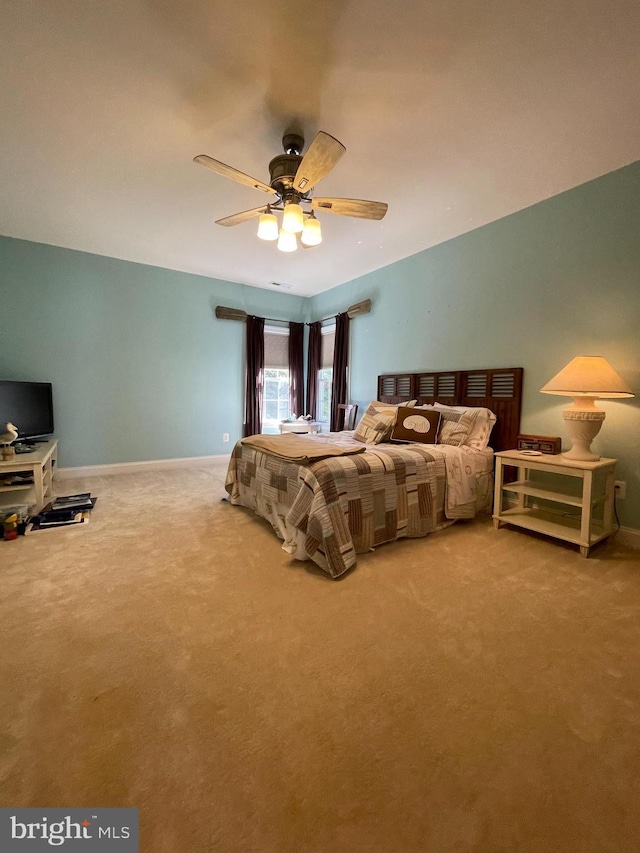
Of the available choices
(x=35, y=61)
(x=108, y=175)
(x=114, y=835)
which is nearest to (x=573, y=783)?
(x=114, y=835)

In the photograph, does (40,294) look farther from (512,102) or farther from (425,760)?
(425,760)

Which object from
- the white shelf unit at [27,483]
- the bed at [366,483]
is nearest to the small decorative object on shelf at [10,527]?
the white shelf unit at [27,483]

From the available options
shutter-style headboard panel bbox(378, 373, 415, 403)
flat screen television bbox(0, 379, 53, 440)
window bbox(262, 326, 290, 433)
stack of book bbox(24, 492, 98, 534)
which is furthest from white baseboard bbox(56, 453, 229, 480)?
shutter-style headboard panel bbox(378, 373, 415, 403)

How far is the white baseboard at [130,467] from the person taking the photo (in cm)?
410

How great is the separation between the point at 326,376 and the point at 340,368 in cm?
58

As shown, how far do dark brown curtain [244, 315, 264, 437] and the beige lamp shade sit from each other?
3824mm

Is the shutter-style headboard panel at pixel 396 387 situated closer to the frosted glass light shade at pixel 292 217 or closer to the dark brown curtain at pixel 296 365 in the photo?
the dark brown curtain at pixel 296 365

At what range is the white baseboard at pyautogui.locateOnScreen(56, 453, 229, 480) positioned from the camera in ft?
13.5

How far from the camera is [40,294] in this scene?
3.84 metres

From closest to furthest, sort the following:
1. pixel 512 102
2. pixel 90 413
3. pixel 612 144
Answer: pixel 512 102 → pixel 612 144 → pixel 90 413

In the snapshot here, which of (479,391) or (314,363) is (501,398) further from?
(314,363)

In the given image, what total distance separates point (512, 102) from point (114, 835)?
321 cm

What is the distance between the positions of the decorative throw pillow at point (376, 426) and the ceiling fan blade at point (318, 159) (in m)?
1.95

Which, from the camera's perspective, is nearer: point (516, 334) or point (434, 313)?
point (516, 334)
